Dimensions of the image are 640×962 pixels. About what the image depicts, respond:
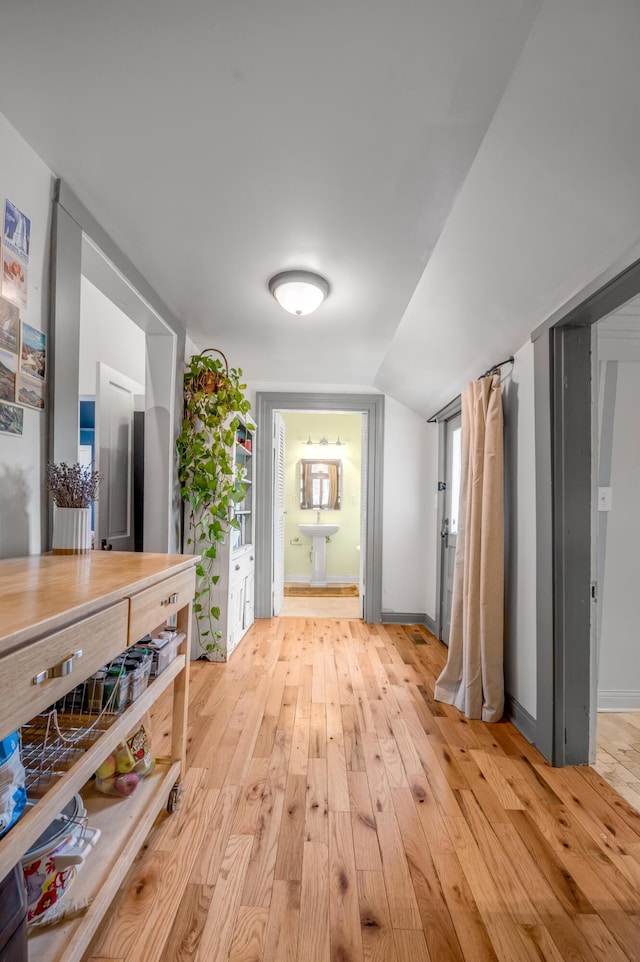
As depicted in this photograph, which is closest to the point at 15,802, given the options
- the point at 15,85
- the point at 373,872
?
the point at 373,872

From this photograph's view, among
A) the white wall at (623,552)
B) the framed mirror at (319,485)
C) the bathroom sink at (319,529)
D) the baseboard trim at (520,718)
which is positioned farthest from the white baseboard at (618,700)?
the framed mirror at (319,485)

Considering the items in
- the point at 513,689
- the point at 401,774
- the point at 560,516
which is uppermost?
the point at 560,516

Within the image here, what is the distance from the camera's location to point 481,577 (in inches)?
98.5

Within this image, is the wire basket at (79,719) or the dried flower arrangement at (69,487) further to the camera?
the dried flower arrangement at (69,487)

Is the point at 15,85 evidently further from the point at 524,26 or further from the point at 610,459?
the point at 610,459

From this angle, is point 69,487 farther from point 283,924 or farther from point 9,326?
point 283,924

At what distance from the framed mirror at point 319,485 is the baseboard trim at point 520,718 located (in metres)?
4.09

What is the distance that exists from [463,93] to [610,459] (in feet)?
6.75

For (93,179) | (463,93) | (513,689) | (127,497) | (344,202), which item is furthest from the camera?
(127,497)

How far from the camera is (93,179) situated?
1.63 metres

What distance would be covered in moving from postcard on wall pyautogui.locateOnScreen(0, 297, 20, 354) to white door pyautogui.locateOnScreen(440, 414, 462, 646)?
3058mm

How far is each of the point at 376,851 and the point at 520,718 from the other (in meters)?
1.17

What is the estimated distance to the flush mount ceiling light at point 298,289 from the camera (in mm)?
2270

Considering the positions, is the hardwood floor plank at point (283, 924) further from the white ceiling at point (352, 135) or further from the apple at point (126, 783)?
the white ceiling at point (352, 135)
